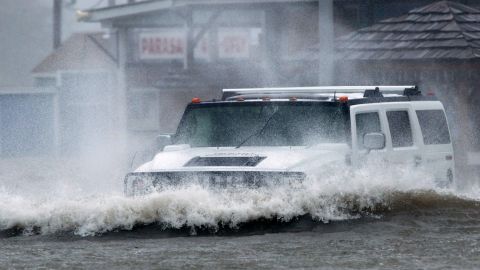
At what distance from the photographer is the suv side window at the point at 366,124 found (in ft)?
44.0

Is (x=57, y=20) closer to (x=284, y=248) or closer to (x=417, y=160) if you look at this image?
(x=417, y=160)

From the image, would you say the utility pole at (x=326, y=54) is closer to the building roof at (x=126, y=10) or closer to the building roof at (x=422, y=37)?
the building roof at (x=422, y=37)

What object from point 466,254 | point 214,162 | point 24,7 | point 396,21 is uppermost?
point 24,7

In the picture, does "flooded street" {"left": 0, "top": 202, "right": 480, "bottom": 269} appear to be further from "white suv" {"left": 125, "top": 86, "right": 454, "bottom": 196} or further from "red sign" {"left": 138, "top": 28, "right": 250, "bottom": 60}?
"red sign" {"left": 138, "top": 28, "right": 250, "bottom": 60}

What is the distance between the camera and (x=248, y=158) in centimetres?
1259

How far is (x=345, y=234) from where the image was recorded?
1273 centimetres

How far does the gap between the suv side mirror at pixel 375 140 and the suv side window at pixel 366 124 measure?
39cm

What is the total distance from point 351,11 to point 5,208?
19694mm

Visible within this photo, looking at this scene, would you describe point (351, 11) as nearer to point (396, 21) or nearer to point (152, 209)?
point (396, 21)

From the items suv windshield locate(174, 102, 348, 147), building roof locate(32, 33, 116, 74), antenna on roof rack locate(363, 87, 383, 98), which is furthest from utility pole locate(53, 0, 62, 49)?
suv windshield locate(174, 102, 348, 147)

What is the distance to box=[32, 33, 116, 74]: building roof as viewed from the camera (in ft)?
186

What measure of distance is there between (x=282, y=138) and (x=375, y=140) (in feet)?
3.36

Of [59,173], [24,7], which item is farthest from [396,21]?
[24,7]

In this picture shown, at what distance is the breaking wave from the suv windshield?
566 millimetres
